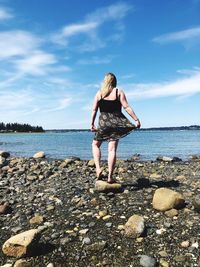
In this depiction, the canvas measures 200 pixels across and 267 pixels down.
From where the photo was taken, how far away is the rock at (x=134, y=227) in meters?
6.66

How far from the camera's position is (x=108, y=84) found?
9.20m

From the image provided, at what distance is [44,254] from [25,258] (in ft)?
1.05

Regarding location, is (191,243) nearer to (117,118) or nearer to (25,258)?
(25,258)

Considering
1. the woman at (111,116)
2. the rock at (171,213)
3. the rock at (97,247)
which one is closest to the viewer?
the rock at (97,247)

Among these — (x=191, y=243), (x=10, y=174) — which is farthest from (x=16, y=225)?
(x=10, y=174)

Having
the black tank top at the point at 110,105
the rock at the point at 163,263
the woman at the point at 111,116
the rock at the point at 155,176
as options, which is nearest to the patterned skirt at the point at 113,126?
the woman at the point at 111,116

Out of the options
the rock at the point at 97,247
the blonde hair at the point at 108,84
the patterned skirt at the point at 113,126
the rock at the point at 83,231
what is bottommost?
the rock at the point at 97,247

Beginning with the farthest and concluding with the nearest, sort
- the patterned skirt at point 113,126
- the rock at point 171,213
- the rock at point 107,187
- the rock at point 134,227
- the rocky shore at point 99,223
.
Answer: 1. the patterned skirt at point 113,126
2. the rock at point 107,187
3. the rock at point 171,213
4. the rock at point 134,227
5. the rocky shore at point 99,223

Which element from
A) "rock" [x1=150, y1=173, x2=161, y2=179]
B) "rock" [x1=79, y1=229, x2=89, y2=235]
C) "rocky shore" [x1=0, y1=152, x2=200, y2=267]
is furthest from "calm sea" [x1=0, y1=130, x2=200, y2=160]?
"rock" [x1=79, y1=229, x2=89, y2=235]

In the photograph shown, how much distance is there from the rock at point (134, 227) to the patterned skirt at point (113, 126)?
2884 millimetres

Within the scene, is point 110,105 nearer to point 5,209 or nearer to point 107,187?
point 107,187

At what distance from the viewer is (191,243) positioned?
6.35m

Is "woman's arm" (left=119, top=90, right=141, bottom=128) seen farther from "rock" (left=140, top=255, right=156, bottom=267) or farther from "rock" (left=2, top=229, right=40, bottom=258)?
"rock" (left=2, top=229, right=40, bottom=258)

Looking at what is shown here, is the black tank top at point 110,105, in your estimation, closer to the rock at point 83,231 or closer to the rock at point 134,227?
the rock at point 134,227
